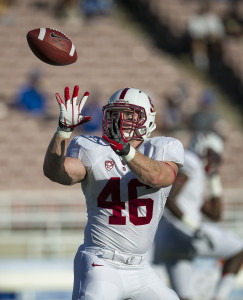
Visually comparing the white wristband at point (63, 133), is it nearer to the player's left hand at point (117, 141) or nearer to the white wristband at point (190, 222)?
the player's left hand at point (117, 141)

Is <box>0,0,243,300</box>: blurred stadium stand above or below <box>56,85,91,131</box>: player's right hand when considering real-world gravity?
below

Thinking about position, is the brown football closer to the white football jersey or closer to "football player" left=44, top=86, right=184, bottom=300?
"football player" left=44, top=86, right=184, bottom=300

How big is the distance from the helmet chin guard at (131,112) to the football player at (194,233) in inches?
79.9

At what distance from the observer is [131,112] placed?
3.99 metres

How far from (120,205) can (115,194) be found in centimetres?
7

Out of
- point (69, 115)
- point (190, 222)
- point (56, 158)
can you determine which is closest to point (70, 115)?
point (69, 115)

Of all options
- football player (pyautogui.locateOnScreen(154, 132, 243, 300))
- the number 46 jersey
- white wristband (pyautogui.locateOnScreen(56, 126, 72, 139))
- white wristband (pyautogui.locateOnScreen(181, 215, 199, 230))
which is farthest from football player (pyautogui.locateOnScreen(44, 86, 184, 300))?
football player (pyautogui.locateOnScreen(154, 132, 243, 300))

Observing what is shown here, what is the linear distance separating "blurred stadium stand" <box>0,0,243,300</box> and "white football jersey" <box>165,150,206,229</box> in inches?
92.4

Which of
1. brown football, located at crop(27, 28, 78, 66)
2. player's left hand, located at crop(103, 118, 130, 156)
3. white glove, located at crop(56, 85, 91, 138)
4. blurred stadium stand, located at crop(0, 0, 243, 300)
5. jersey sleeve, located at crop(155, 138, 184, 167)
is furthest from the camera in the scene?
blurred stadium stand, located at crop(0, 0, 243, 300)

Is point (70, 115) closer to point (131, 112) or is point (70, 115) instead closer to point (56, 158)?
point (56, 158)

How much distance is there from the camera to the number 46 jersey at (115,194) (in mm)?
3893

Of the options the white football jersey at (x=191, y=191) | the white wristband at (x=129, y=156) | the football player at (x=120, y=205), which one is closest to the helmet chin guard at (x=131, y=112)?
the football player at (x=120, y=205)

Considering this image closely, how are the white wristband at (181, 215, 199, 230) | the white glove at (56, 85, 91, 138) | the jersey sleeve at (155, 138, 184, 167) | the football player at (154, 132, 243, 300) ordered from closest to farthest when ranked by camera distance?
the white glove at (56, 85, 91, 138) → the jersey sleeve at (155, 138, 184, 167) → the white wristband at (181, 215, 199, 230) → the football player at (154, 132, 243, 300)

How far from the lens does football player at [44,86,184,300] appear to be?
382 cm
